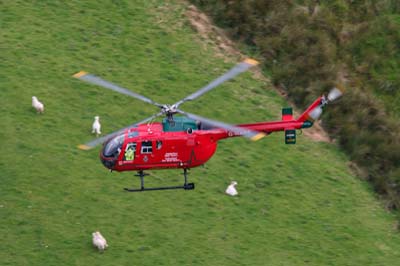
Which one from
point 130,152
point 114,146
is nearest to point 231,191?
point 130,152

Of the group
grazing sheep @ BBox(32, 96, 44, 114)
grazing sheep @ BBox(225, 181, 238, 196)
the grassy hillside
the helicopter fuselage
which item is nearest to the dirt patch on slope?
the grassy hillside

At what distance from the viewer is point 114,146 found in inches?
1015

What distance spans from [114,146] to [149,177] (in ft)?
29.2

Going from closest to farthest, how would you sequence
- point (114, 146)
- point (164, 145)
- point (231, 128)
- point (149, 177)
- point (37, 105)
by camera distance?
1. point (231, 128)
2. point (164, 145)
3. point (114, 146)
4. point (149, 177)
5. point (37, 105)

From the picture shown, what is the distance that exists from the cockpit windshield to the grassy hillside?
6.24m

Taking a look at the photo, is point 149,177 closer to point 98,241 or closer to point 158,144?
point 98,241

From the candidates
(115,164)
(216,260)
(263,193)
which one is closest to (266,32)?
(263,193)

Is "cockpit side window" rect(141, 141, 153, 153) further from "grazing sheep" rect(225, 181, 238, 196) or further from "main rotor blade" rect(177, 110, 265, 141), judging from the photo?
"grazing sheep" rect(225, 181, 238, 196)

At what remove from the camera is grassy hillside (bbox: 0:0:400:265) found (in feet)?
104

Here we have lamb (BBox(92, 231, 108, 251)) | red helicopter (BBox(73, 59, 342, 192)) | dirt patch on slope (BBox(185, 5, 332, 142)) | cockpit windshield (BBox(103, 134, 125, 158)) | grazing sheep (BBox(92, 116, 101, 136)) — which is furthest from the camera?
dirt patch on slope (BBox(185, 5, 332, 142))

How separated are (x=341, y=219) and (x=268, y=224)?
350 centimetres

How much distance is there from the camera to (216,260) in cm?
3166

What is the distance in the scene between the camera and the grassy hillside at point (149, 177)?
31828 mm

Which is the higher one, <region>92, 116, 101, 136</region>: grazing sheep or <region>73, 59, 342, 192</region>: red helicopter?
<region>73, 59, 342, 192</region>: red helicopter
